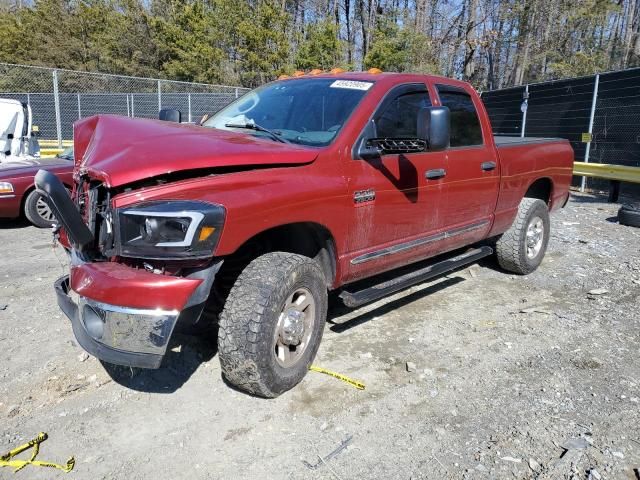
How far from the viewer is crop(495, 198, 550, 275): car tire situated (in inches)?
218

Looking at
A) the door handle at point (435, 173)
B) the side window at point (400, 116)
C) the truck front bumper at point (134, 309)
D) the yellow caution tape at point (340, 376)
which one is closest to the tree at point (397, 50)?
the side window at point (400, 116)

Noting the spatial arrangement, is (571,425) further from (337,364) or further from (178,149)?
(178,149)

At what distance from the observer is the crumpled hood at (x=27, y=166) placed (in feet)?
24.7

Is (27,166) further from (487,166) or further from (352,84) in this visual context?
(487,166)

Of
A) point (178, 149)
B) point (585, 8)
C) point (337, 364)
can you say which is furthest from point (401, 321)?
point (585, 8)

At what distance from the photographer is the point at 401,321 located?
4387mm

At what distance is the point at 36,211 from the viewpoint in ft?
24.9

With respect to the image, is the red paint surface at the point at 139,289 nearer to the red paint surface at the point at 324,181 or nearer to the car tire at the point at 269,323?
the red paint surface at the point at 324,181

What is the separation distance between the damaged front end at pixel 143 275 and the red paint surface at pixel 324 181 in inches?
2.2

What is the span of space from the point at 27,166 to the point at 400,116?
6.38 metres

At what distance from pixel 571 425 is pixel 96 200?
292 cm

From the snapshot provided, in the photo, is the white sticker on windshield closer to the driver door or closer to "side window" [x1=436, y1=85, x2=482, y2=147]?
the driver door

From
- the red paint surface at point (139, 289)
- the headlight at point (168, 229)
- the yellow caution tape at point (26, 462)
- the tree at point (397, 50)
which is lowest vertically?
the yellow caution tape at point (26, 462)

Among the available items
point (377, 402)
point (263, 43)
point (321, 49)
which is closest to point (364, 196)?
point (377, 402)
